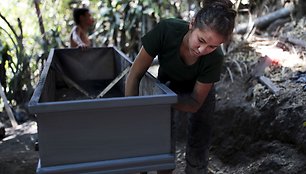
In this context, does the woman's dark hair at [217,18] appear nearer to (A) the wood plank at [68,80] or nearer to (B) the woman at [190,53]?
(B) the woman at [190,53]

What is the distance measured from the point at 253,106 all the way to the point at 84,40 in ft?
7.62

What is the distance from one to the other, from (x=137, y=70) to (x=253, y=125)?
1647mm

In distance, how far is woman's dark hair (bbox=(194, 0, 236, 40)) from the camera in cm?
182

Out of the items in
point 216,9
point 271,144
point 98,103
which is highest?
point 216,9

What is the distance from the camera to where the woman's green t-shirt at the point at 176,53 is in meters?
2.07

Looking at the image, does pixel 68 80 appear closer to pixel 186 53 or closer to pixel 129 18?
pixel 186 53

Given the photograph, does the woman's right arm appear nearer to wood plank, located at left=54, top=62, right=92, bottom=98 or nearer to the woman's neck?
the woman's neck

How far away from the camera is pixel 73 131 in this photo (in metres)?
1.66

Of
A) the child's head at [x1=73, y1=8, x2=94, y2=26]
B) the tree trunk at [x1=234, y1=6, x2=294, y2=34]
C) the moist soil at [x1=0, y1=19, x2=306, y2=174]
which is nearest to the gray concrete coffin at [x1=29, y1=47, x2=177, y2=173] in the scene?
the moist soil at [x1=0, y1=19, x2=306, y2=174]

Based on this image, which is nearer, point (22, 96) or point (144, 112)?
point (144, 112)

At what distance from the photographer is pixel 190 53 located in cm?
206

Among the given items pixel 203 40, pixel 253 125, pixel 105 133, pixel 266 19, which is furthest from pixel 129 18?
pixel 105 133

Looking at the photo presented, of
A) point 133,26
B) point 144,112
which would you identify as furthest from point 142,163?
point 133,26

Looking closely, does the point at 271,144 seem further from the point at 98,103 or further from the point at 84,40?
the point at 84,40
